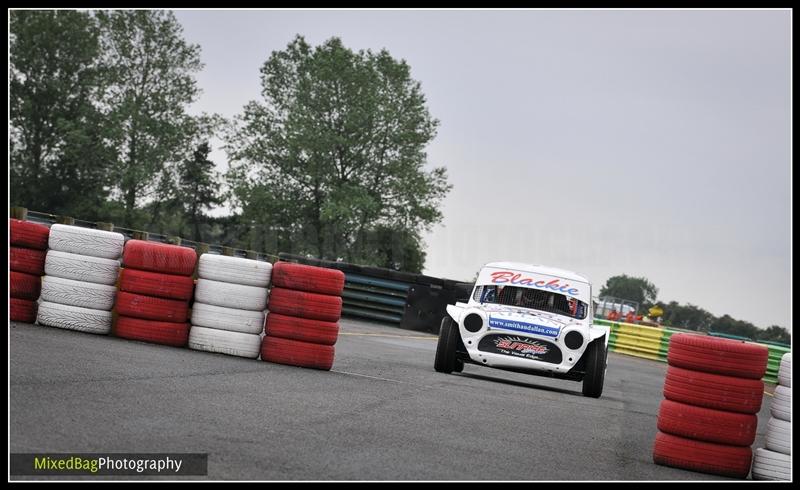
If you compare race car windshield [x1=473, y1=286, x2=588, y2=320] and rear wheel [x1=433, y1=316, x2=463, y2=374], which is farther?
race car windshield [x1=473, y1=286, x2=588, y2=320]

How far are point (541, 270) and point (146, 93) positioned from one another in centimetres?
4572

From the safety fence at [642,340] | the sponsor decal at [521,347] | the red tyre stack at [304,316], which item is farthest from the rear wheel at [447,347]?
the safety fence at [642,340]

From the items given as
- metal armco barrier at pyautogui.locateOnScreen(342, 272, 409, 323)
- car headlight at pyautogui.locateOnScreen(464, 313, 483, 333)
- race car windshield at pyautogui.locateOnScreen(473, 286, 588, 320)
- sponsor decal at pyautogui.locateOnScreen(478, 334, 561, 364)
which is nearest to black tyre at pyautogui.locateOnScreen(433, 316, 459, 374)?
car headlight at pyautogui.locateOnScreen(464, 313, 483, 333)

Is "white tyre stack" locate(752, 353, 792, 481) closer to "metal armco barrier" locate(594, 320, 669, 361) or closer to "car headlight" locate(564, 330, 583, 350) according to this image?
"car headlight" locate(564, 330, 583, 350)

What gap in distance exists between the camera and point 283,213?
5494 cm

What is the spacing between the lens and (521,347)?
15492 millimetres

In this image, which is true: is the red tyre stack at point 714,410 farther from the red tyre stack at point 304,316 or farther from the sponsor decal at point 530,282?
the sponsor decal at point 530,282

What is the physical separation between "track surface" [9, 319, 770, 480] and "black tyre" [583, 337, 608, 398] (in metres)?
0.74

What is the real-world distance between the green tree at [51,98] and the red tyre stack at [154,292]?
4687 centimetres

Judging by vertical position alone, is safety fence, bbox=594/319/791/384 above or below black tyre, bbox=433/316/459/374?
above

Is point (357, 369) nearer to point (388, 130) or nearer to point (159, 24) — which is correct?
point (388, 130)

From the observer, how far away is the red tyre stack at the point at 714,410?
879 cm

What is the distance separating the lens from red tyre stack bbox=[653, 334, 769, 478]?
8.79m
